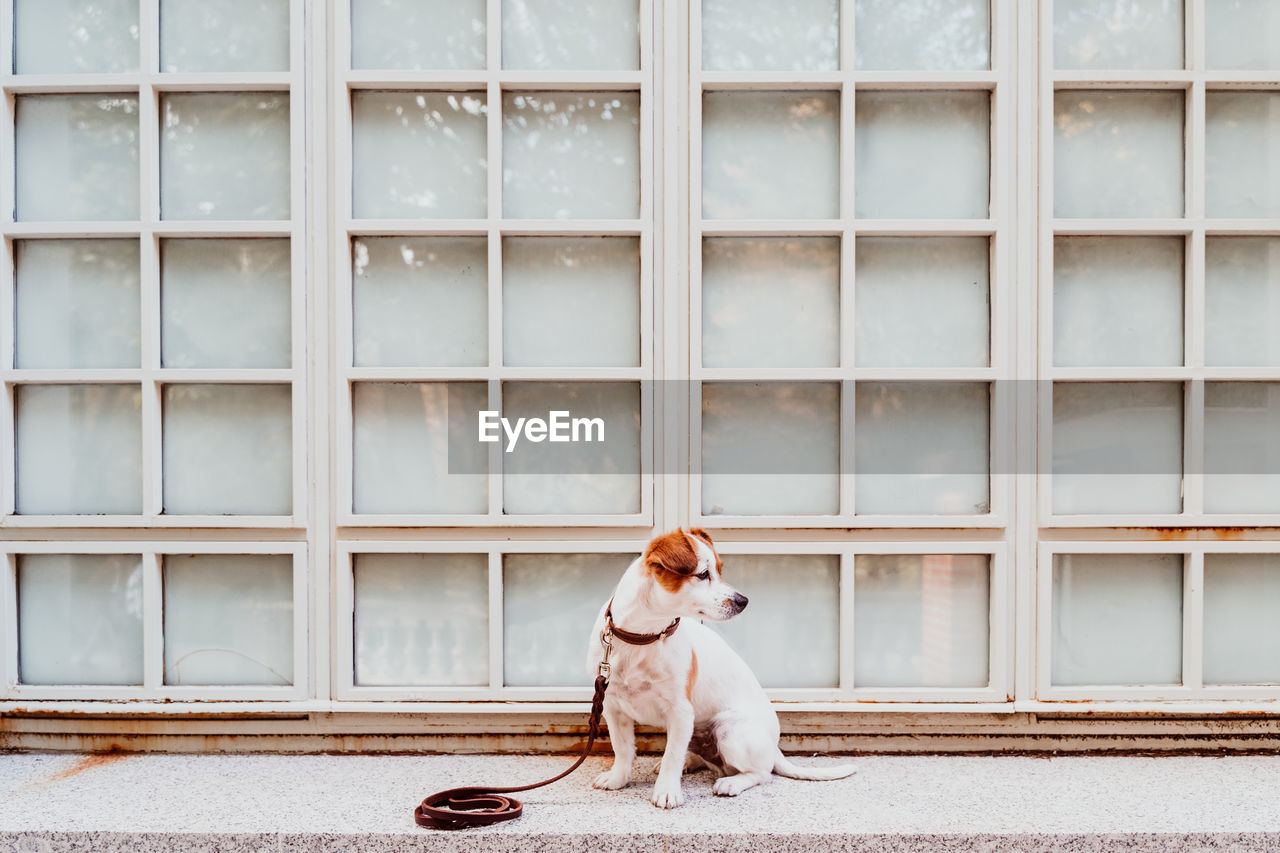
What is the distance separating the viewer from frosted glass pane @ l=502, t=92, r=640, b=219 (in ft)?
10.2

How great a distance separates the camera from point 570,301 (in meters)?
3.14

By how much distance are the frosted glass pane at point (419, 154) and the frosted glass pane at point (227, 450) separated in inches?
32.4

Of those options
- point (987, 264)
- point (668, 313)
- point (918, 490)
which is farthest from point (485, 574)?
point (987, 264)

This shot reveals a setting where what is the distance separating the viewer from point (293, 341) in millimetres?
3070

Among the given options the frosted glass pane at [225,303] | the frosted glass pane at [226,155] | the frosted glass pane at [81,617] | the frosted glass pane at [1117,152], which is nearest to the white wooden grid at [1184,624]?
the frosted glass pane at [1117,152]

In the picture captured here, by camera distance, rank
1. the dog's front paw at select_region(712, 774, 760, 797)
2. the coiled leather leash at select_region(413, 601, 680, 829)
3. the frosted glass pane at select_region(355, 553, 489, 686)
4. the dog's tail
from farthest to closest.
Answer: the frosted glass pane at select_region(355, 553, 489, 686), the dog's tail, the dog's front paw at select_region(712, 774, 760, 797), the coiled leather leash at select_region(413, 601, 680, 829)

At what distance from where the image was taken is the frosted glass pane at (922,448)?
3.12m

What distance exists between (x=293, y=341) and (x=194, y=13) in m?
1.27

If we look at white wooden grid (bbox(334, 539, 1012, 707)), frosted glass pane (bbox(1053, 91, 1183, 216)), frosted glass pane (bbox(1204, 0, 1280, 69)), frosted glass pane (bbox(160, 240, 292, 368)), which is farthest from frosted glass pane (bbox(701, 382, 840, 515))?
frosted glass pane (bbox(1204, 0, 1280, 69))

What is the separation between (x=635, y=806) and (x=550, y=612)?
79cm

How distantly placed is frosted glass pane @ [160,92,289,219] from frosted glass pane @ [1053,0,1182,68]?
114 inches

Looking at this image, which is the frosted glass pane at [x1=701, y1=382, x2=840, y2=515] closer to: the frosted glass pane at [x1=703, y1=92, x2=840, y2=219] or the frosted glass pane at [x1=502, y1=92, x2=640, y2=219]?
the frosted glass pane at [x1=703, y1=92, x2=840, y2=219]

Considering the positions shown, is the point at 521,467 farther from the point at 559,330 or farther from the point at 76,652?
the point at 76,652

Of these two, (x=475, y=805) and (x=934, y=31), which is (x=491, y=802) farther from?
(x=934, y=31)
